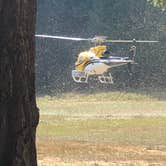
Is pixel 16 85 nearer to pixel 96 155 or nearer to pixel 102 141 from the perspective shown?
pixel 96 155

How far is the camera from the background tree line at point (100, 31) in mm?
44781

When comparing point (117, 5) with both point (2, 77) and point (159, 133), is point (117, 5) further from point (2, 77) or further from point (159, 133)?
point (2, 77)

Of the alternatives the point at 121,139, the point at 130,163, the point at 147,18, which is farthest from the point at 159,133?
the point at 147,18

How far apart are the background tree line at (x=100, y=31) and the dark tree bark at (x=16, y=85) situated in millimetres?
38449

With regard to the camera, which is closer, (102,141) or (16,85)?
(16,85)

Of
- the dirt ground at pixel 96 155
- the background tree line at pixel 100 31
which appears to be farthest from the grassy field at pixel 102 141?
the background tree line at pixel 100 31

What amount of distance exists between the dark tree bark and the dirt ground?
182 inches

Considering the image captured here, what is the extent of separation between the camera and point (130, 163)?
29.5 ft

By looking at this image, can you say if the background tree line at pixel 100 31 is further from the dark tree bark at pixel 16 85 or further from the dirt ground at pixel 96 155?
the dark tree bark at pixel 16 85

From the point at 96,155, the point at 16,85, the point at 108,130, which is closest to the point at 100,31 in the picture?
the point at 108,130

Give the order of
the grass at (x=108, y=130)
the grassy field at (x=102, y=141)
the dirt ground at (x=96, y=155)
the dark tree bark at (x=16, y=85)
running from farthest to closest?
the grass at (x=108, y=130)
the grassy field at (x=102, y=141)
the dirt ground at (x=96, y=155)
the dark tree bark at (x=16, y=85)

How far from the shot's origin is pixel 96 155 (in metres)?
9.95

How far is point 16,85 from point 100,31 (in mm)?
44540

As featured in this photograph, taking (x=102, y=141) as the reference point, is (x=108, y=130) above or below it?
below
